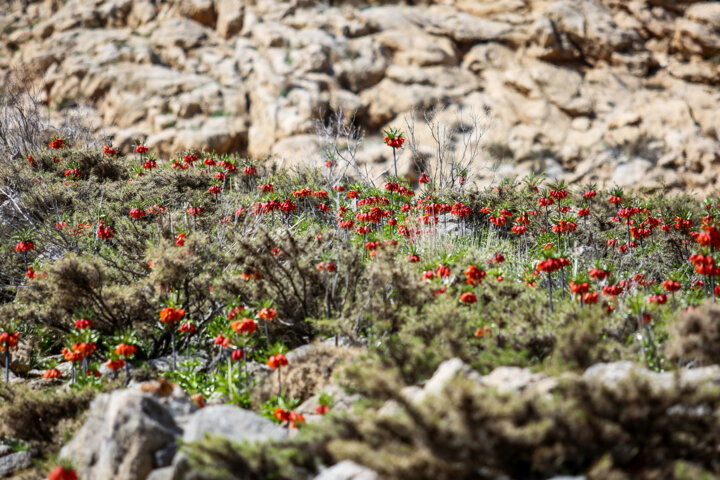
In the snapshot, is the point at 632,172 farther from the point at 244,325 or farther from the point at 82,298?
the point at 82,298

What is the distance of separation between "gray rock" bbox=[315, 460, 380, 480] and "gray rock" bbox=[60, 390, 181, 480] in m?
1.20

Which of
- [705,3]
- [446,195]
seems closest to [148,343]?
[446,195]

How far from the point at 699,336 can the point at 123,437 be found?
157 inches

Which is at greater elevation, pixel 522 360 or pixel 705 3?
pixel 705 3

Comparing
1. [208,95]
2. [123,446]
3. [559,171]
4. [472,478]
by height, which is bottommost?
[559,171]

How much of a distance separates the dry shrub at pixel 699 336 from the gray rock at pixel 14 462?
5.11 meters

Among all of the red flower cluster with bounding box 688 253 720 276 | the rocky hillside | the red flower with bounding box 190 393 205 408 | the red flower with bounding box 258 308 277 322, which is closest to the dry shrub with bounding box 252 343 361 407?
the red flower with bounding box 190 393 205 408

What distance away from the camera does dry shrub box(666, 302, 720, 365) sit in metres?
3.67

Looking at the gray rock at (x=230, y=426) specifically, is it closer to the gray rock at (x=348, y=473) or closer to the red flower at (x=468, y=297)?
the gray rock at (x=348, y=473)

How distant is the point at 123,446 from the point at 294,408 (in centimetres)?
162

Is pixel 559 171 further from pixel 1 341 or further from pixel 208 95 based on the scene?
pixel 1 341

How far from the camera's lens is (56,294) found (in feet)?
18.5

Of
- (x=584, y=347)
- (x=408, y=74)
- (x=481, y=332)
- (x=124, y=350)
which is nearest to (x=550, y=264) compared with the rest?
(x=481, y=332)

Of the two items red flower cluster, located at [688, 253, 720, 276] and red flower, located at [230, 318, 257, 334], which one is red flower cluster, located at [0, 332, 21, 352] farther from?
red flower cluster, located at [688, 253, 720, 276]
